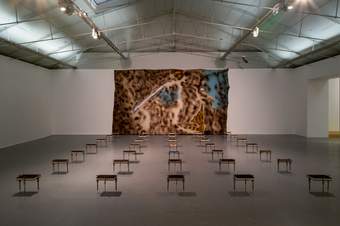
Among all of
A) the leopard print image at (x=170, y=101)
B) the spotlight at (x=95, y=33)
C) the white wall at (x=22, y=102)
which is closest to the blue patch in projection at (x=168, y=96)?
the leopard print image at (x=170, y=101)

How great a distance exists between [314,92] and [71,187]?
48.6 feet

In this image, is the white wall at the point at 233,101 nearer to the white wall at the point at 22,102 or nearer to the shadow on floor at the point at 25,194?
the white wall at the point at 22,102

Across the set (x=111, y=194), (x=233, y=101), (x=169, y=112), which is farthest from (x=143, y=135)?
(x=111, y=194)

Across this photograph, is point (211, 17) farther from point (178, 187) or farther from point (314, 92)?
point (178, 187)

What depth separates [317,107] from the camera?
18547mm

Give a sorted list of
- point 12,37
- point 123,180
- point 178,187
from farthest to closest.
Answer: point 12,37
point 123,180
point 178,187

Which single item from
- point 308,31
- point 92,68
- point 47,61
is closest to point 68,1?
point 308,31

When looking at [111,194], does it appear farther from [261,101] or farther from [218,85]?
[261,101]

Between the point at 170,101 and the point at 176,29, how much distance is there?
15.2 feet

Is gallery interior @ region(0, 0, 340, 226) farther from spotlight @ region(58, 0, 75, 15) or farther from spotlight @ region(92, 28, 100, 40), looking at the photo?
spotlight @ region(92, 28, 100, 40)

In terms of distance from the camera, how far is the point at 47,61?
1853 cm

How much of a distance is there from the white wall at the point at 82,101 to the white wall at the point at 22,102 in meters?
0.60

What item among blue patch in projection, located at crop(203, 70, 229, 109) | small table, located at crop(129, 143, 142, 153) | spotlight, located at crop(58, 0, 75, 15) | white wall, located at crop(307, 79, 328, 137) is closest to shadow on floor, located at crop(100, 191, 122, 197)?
spotlight, located at crop(58, 0, 75, 15)

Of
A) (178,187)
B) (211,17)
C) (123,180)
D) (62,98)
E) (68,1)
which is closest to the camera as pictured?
(178,187)
